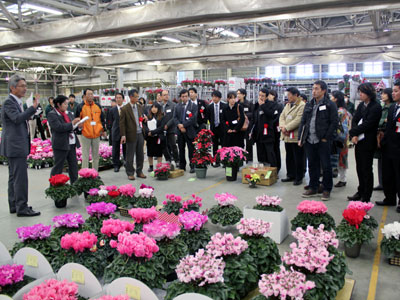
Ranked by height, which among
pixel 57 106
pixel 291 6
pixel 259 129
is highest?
pixel 291 6

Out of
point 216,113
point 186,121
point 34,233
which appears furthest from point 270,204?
point 216,113

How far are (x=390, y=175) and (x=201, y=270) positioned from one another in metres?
3.49

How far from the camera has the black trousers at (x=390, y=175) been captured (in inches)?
160

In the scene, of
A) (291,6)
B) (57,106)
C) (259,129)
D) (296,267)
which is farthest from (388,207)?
(57,106)

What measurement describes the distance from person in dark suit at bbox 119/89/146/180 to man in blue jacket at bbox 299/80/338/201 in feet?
9.76

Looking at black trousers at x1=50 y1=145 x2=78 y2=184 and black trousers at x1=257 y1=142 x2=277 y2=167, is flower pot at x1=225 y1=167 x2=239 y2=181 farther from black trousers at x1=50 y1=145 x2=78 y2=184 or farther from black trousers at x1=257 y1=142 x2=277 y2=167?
black trousers at x1=50 y1=145 x2=78 y2=184

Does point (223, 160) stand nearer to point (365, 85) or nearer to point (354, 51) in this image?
point (365, 85)

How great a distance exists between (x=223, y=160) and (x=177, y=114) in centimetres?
162

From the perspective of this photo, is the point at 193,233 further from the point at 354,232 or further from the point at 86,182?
the point at 86,182

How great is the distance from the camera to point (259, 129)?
6496mm

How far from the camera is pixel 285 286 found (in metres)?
1.87

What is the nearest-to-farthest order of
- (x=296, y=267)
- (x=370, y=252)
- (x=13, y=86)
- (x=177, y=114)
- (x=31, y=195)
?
(x=296, y=267) → (x=370, y=252) → (x=13, y=86) → (x=31, y=195) → (x=177, y=114)

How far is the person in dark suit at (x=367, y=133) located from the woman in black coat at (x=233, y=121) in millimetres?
2572

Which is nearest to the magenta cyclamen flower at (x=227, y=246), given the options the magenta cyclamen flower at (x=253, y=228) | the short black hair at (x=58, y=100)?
the magenta cyclamen flower at (x=253, y=228)
